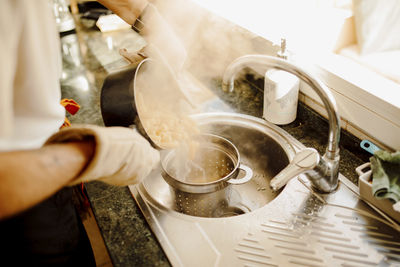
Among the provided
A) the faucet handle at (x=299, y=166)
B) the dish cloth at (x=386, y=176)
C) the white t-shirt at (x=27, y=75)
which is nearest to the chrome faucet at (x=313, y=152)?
the faucet handle at (x=299, y=166)

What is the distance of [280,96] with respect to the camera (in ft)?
4.47

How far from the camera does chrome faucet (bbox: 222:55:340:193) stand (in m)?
0.98

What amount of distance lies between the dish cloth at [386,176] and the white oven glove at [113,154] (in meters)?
0.67

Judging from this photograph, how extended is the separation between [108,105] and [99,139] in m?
0.49

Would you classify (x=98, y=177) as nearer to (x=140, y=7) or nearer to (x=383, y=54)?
(x=140, y=7)

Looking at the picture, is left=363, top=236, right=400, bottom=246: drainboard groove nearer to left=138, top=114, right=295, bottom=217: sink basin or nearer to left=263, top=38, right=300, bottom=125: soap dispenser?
left=138, top=114, right=295, bottom=217: sink basin

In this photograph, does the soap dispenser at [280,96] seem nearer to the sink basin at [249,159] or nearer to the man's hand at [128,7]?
the sink basin at [249,159]

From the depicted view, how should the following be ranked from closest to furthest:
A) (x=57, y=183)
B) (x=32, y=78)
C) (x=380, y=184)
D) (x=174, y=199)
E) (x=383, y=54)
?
(x=57, y=183) → (x=32, y=78) → (x=380, y=184) → (x=174, y=199) → (x=383, y=54)

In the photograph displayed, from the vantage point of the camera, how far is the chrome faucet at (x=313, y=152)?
976 millimetres

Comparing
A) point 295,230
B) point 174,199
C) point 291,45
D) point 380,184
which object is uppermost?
point 291,45

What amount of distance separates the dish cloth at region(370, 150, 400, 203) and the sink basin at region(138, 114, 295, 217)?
0.34 metres

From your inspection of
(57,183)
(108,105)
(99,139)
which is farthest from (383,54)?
(57,183)

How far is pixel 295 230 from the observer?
1050 millimetres

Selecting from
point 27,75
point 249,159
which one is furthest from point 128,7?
point 249,159
